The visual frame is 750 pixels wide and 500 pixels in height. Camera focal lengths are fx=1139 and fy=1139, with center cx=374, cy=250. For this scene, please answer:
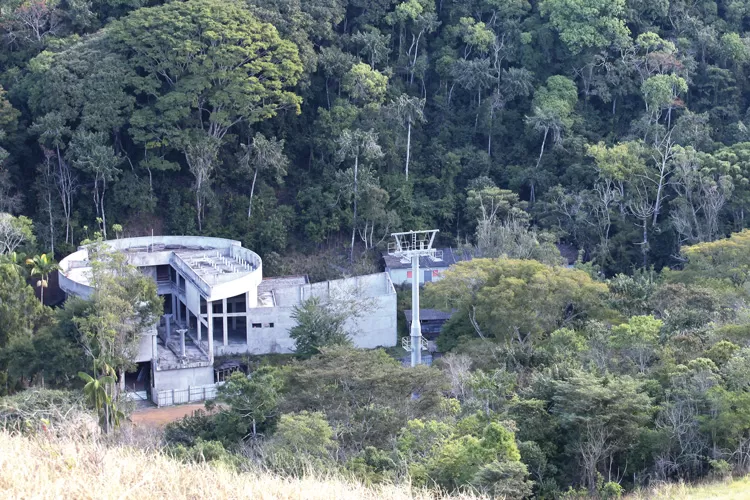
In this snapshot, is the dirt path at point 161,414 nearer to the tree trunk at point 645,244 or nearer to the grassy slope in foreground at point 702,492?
the grassy slope in foreground at point 702,492

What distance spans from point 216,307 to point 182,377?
3.08m

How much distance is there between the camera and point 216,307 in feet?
109

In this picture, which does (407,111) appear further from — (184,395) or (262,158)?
(184,395)


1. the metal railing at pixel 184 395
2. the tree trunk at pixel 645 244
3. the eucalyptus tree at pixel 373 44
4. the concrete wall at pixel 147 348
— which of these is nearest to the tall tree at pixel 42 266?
the concrete wall at pixel 147 348

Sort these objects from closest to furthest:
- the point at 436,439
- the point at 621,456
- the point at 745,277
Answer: the point at 436,439 < the point at 621,456 < the point at 745,277

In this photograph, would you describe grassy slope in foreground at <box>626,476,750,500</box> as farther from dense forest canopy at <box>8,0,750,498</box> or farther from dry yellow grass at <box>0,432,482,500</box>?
dry yellow grass at <box>0,432,482,500</box>

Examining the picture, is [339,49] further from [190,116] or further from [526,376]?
[526,376]

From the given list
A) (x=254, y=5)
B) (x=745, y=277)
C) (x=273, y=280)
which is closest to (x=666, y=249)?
(x=745, y=277)

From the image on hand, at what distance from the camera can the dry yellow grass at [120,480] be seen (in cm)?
1207

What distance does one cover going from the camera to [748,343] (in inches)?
978

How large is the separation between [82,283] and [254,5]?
1284 centimetres

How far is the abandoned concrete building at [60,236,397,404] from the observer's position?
31172 millimetres

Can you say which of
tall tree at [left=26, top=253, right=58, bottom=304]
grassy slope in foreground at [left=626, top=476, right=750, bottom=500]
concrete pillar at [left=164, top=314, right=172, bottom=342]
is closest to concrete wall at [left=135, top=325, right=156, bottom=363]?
concrete pillar at [left=164, top=314, right=172, bottom=342]

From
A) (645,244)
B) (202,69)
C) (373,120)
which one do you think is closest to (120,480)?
(202,69)
